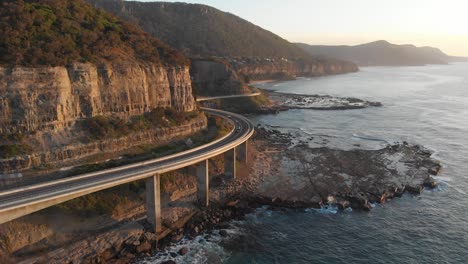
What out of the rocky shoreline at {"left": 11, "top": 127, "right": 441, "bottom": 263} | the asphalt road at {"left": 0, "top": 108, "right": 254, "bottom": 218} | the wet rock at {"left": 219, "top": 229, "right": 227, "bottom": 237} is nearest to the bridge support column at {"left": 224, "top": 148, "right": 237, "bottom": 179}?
Result: the rocky shoreline at {"left": 11, "top": 127, "right": 441, "bottom": 263}

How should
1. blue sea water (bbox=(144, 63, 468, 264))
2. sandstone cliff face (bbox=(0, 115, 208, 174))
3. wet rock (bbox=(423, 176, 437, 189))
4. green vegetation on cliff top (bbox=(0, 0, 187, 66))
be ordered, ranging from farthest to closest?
1. wet rock (bbox=(423, 176, 437, 189))
2. green vegetation on cliff top (bbox=(0, 0, 187, 66))
3. sandstone cliff face (bbox=(0, 115, 208, 174))
4. blue sea water (bbox=(144, 63, 468, 264))

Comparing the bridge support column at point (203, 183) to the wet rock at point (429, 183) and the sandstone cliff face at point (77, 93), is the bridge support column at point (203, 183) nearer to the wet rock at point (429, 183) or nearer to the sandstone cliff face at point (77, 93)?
the sandstone cliff face at point (77, 93)

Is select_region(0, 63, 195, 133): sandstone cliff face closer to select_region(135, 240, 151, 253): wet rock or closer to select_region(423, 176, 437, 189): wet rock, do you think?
select_region(135, 240, 151, 253): wet rock

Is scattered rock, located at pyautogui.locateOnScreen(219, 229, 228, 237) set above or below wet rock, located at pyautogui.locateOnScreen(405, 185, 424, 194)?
below

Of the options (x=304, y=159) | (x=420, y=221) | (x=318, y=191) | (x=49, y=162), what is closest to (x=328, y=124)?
(x=304, y=159)

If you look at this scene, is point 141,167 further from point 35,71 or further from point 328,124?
point 328,124

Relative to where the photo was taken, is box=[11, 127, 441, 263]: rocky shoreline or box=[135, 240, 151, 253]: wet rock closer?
box=[135, 240, 151, 253]: wet rock

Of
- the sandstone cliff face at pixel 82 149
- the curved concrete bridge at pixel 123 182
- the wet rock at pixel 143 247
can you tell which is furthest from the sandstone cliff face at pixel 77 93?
the wet rock at pixel 143 247
